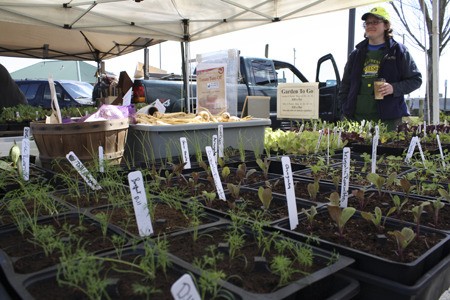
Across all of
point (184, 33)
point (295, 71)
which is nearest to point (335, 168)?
point (184, 33)

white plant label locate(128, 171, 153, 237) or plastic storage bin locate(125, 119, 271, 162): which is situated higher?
plastic storage bin locate(125, 119, 271, 162)

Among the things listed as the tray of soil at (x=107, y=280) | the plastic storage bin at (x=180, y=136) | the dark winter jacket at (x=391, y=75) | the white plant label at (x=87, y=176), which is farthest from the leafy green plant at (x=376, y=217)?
the dark winter jacket at (x=391, y=75)

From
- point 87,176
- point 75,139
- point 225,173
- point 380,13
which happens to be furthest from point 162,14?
point 87,176

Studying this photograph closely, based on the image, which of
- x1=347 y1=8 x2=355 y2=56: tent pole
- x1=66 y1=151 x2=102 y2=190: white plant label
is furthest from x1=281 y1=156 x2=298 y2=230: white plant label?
x1=347 y1=8 x2=355 y2=56: tent pole

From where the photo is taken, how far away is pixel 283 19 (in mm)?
4535

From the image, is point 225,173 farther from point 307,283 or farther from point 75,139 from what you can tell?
point 307,283

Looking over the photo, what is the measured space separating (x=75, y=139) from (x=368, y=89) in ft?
9.34

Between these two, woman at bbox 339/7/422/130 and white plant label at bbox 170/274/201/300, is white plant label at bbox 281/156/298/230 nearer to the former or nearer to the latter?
white plant label at bbox 170/274/201/300

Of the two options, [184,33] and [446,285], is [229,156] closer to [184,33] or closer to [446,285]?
[446,285]

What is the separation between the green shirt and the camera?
3.56 m

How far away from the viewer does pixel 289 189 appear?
3.85 ft

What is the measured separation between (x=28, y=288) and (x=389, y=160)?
86.7 inches

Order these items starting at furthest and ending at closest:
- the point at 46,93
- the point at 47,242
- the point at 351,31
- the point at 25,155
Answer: the point at 46,93, the point at 351,31, the point at 25,155, the point at 47,242

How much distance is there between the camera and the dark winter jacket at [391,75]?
3434mm
